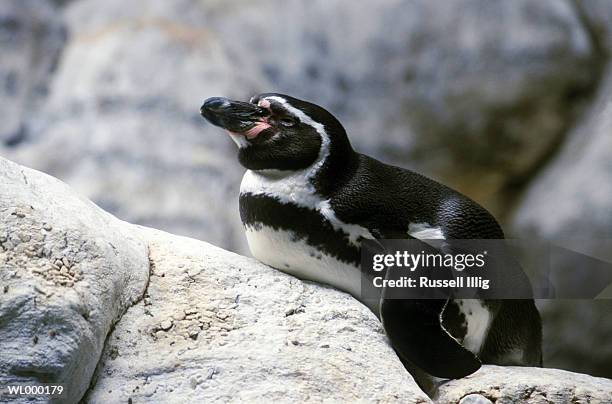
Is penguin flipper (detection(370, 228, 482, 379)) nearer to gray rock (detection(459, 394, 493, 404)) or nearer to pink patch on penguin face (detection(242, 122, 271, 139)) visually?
gray rock (detection(459, 394, 493, 404))

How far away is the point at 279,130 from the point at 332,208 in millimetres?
177

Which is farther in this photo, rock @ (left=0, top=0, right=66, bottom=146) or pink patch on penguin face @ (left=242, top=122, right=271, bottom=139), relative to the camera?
rock @ (left=0, top=0, right=66, bottom=146)

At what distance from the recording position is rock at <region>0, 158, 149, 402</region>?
3.64 feet

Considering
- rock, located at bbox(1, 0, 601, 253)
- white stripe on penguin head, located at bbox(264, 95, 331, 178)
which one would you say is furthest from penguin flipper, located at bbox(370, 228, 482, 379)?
rock, located at bbox(1, 0, 601, 253)

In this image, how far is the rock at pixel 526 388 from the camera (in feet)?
4.50

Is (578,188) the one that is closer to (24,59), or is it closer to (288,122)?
(288,122)

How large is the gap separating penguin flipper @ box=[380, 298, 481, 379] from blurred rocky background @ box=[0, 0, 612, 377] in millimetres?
1436

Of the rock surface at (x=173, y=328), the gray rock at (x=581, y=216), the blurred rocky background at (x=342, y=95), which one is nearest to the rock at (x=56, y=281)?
the rock surface at (x=173, y=328)

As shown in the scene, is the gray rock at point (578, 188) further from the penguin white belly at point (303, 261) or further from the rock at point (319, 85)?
the penguin white belly at point (303, 261)

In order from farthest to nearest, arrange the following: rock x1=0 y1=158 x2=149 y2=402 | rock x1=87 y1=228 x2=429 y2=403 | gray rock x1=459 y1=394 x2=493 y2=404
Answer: gray rock x1=459 y1=394 x2=493 y2=404 → rock x1=87 y1=228 x2=429 y2=403 → rock x1=0 y1=158 x2=149 y2=402

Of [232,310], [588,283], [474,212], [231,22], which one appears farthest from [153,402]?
[231,22]

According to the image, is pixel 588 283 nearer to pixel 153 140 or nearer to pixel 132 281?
pixel 132 281

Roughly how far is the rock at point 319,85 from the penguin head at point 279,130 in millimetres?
1290

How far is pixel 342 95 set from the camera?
308 cm
